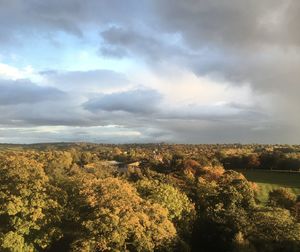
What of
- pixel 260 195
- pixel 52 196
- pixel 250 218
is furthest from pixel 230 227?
pixel 260 195

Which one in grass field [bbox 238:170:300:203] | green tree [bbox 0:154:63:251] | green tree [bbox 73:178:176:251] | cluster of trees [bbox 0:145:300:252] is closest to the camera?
green tree [bbox 73:178:176:251]

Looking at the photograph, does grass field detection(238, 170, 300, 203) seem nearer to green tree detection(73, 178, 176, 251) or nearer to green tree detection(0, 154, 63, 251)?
green tree detection(73, 178, 176, 251)

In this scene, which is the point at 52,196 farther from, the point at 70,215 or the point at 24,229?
the point at 24,229

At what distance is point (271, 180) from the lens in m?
127

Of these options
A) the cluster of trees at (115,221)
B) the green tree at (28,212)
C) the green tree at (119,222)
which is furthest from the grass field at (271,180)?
the green tree at (28,212)

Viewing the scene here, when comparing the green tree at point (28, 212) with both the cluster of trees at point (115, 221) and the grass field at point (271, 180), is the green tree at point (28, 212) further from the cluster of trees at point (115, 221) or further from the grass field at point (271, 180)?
the grass field at point (271, 180)

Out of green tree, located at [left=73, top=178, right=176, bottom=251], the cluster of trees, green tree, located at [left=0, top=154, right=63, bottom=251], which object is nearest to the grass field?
the cluster of trees

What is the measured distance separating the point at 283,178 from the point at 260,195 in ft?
88.1

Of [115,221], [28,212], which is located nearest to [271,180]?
[115,221]

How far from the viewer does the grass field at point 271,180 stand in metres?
112

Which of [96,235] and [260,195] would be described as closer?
[96,235]

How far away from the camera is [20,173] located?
175 feet

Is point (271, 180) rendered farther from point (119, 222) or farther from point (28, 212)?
point (28, 212)

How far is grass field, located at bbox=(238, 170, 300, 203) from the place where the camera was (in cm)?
11232
